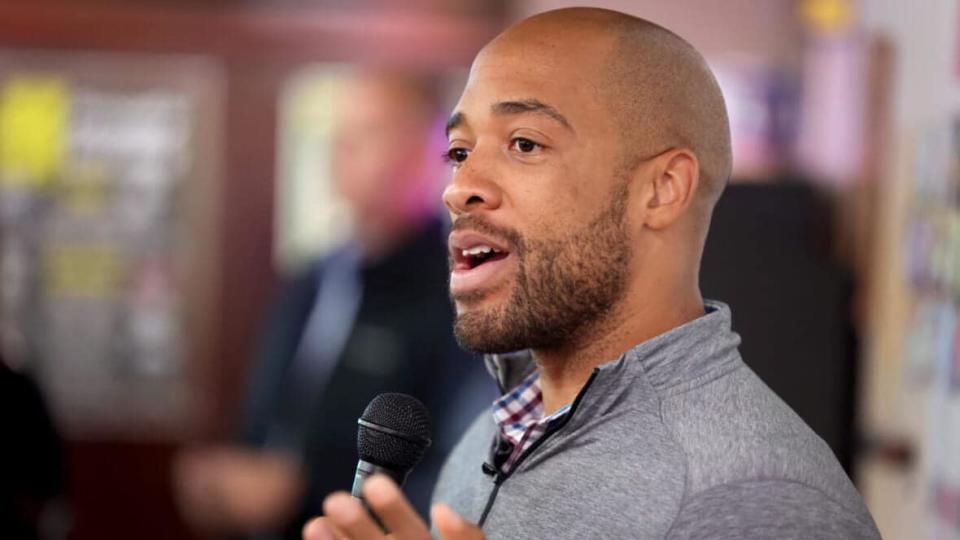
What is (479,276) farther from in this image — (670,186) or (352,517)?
(352,517)

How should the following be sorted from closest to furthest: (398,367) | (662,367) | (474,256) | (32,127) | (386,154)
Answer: (662,367), (474,256), (398,367), (386,154), (32,127)

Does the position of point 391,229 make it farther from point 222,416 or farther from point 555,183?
point 222,416

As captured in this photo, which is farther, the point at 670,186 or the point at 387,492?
the point at 670,186

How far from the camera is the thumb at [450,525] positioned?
→ 115 centimetres

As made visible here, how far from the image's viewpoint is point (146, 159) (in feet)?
15.7

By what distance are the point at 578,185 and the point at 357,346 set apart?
55.1 inches

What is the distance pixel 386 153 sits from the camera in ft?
9.61

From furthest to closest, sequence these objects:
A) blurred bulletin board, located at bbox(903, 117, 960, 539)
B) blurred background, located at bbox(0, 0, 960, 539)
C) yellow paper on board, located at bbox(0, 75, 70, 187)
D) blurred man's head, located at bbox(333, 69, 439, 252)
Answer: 1. yellow paper on board, located at bbox(0, 75, 70, 187)
2. blurred background, located at bbox(0, 0, 960, 539)
3. blurred man's head, located at bbox(333, 69, 439, 252)
4. blurred bulletin board, located at bbox(903, 117, 960, 539)

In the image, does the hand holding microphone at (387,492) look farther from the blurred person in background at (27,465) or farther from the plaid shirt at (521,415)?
the blurred person in background at (27,465)

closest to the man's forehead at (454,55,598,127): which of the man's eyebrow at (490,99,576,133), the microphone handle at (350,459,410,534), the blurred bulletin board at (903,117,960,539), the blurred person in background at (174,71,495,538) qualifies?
the man's eyebrow at (490,99,576,133)

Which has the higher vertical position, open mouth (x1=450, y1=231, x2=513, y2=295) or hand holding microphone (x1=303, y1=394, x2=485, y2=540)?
open mouth (x1=450, y1=231, x2=513, y2=295)

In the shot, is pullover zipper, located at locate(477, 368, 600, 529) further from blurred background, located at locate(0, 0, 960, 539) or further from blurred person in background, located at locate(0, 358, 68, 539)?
blurred person in background, located at locate(0, 358, 68, 539)

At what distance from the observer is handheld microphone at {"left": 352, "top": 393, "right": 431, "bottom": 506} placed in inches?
52.7

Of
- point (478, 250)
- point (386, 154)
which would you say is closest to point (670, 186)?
point (478, 250)
